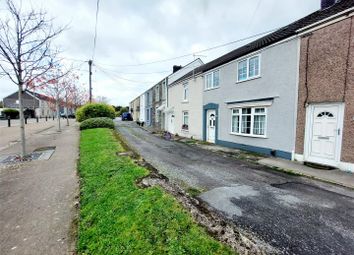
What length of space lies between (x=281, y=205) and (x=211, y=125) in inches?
456

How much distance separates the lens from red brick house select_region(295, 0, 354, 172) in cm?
761

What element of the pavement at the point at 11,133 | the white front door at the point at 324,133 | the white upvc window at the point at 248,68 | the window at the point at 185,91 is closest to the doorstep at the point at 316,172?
the white front door at the point at 324,133

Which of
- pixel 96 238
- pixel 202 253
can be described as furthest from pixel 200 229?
pixel 96 238

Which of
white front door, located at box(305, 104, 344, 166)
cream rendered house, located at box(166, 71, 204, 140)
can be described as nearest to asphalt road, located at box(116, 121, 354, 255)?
white front door, located at box(305, 104, 344, 166)

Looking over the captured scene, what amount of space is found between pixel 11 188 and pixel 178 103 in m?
17.4

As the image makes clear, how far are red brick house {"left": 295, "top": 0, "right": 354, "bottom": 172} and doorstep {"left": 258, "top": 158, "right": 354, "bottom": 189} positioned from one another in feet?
1.80

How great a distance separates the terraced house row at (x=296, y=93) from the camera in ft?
25.6

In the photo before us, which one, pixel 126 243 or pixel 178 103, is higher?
pixel 178 103

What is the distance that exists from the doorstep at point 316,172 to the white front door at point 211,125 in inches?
255

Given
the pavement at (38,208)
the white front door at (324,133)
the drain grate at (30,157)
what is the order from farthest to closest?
1. the drain grate at (30,157)
2. the white front door at (324,133)
3. the pavement at (38,208)

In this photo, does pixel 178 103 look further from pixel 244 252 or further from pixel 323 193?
pixel 244 252

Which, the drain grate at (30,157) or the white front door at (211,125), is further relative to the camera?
the white front door at (211,125)

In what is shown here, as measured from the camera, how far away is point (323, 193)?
5.64 meters

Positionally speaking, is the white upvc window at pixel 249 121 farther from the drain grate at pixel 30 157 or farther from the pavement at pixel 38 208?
the drain grate at pixel 30 157
